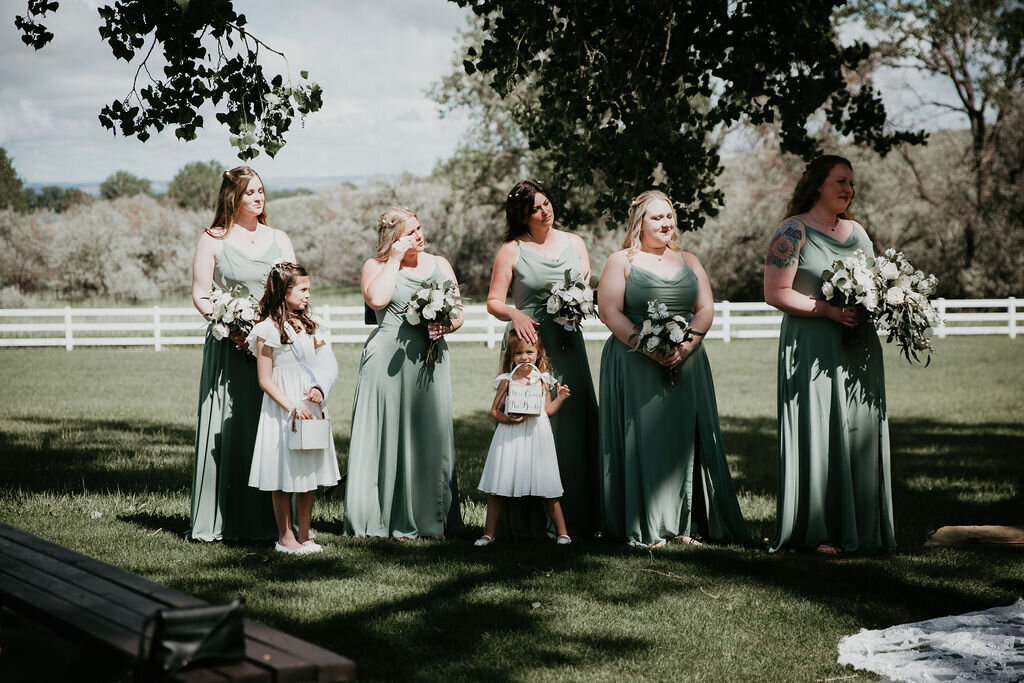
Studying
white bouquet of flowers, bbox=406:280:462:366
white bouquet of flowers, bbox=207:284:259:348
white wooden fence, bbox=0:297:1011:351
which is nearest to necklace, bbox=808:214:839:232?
white bouquet of flowers, bbox=406:280:462:366

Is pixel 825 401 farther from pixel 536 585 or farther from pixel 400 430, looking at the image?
pixel 400 430

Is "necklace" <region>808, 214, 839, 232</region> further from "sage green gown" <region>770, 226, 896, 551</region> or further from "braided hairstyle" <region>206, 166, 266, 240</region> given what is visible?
"braided hairstyle" <region>206, 166, 266, 240</region>

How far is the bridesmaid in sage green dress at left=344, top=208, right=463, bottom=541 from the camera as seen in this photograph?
7000 millimetres

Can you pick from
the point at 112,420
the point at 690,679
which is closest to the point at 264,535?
Answer: the point at 690,679

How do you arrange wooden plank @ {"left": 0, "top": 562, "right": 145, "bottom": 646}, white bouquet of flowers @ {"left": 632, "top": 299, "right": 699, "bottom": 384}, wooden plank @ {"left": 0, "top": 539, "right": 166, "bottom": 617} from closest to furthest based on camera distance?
wooden plank @ {"left": 0, "top": 562, "right": 145, "bottom": 646} → wooden plank @ {"left": 0, "top": 539, "right": 166, "bottom": 617} → white bouquet of flowers @ {"left": 632, "top": 299, "right": 699, "bottom": 384}

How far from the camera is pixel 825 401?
21.6 ft

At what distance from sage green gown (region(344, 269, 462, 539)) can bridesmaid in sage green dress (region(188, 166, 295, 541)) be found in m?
0.73

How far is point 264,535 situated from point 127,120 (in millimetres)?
3745

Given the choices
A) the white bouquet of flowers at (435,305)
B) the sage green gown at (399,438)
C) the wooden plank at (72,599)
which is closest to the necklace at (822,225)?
the white bouquet of flowers at (435,305)

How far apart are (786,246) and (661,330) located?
1.03m

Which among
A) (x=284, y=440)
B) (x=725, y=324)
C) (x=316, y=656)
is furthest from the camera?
(x=725, y=324)

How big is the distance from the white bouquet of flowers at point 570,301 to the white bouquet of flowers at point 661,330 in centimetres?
41

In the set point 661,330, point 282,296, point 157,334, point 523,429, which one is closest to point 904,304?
point 661,330

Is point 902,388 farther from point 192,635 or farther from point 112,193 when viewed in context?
point 112,193
